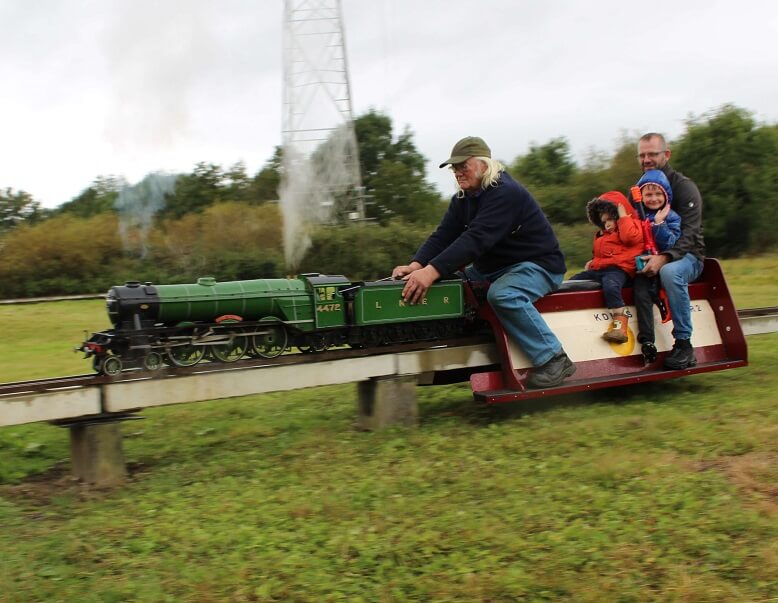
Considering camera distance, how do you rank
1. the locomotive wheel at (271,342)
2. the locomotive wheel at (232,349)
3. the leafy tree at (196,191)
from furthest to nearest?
the leafy tree at (196,191) → the locomotive wheel at (271,342) → the locomotive wheel at (232,349)

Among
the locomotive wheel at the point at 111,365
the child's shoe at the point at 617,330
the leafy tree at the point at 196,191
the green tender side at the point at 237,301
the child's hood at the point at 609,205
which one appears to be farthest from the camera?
the leafy tree at the point at 196,191

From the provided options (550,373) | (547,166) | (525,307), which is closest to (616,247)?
(525,307)

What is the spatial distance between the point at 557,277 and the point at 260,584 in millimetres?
3675

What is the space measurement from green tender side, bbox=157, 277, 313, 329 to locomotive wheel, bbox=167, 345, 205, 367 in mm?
197

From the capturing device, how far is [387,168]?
36.0 metres

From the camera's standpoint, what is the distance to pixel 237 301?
19.2 feet

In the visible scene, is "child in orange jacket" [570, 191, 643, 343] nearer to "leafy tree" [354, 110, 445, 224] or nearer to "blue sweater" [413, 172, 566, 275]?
"blue sweater" [413, 172, 566, 275]

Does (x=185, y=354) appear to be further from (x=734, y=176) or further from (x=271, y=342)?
(x=734, y=176)

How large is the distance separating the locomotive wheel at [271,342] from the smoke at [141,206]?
21053mm

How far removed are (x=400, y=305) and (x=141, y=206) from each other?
26460 mm

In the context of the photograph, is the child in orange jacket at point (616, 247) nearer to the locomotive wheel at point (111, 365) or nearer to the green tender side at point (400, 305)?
the green tender side at point (400, 305)

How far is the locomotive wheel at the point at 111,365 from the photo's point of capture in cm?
536

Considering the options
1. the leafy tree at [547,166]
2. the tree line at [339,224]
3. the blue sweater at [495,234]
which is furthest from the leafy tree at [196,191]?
the blue sweater at [495,234]

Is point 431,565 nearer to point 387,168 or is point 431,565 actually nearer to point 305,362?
point 305,362
